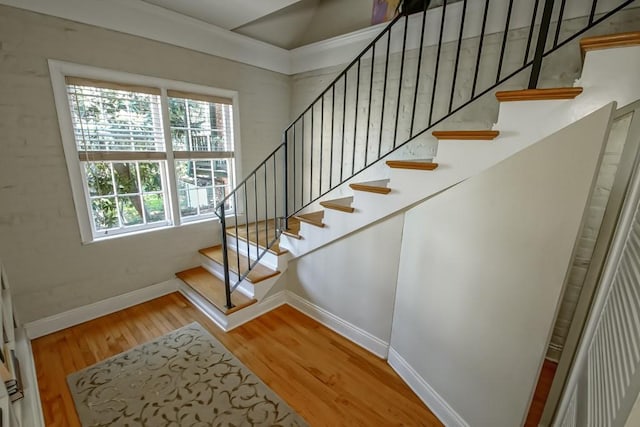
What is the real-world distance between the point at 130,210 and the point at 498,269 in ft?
10.3

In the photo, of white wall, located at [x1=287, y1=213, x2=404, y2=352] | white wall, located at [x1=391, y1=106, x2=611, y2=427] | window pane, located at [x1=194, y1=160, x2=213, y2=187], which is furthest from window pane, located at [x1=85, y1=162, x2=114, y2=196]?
white wall, located at [x1=391, y1=106, x2=611, y2=427]

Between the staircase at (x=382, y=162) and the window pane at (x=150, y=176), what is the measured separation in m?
0.83

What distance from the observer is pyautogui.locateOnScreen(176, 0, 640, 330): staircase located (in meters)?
1.24

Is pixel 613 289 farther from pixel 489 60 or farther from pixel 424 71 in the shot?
pixel 424 71

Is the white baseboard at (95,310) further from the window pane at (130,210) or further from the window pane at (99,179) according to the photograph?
the window pane at (99,179)

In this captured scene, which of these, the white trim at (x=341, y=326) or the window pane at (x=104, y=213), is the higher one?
the window pane at (x=104, y=213)

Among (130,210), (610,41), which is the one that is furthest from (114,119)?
(610,41)

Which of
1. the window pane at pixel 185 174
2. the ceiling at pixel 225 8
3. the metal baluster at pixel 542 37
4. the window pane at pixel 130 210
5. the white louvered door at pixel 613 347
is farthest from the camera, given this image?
the window pane at pixel 185 174

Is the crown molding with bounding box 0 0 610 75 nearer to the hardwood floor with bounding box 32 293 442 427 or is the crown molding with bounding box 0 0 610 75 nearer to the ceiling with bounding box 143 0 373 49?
the ceiling with bounding box 143 0 373 49

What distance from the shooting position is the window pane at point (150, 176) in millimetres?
2734

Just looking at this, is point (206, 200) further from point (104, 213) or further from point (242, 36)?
point (242, 36)

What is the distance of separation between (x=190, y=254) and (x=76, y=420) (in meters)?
1.70

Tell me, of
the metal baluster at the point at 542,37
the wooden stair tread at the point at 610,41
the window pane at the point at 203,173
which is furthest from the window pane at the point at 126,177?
the wooden stair tread at the point at 610,41

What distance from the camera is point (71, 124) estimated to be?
2.24 m
